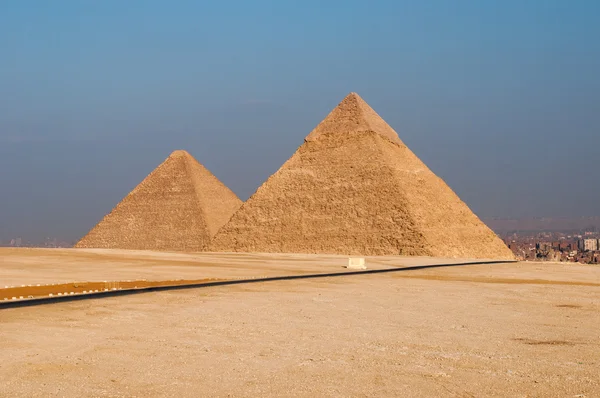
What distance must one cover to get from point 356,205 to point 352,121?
12265 mm

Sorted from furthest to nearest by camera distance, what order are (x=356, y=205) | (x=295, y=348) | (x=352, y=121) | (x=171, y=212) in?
(x=171, y=212) → (x=352, y=121) → (x=356, y=205) → (x=295, y=348)

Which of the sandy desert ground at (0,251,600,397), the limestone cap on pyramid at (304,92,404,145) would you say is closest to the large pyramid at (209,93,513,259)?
the limestone cap on pyramid at (304,92,404,145)

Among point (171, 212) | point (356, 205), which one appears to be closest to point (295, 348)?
point (356, 205)

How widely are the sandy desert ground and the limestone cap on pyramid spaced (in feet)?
196

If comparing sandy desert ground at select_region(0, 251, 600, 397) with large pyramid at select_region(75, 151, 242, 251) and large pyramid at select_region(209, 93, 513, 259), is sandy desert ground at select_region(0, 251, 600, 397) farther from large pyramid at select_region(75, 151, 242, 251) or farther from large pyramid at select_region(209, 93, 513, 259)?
large pyramid at select_region(75, 151, 242, 251)

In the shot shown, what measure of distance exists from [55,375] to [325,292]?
10605 millimetres

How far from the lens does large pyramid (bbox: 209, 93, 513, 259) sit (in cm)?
6153

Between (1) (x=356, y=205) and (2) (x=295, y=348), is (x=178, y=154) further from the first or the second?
(2) (x=295, y=348)

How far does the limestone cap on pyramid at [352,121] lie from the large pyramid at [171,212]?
47.4 feet

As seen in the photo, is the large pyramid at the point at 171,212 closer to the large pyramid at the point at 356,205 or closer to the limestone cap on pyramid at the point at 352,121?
the large pyramid at the point at 356,205

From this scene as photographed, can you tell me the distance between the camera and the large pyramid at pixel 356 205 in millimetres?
61531

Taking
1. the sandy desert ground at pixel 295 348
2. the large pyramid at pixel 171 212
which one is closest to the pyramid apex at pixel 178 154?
the large pyramid at pixel 171 212

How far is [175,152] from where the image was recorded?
88812 millimetres

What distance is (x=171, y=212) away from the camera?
81.6m
